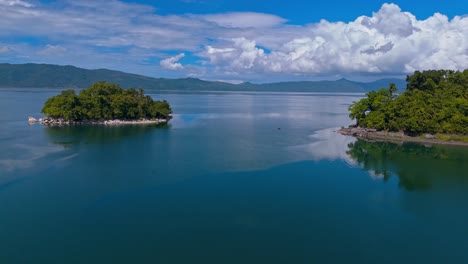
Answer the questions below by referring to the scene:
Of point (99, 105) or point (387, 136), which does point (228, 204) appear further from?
point (99, 105)

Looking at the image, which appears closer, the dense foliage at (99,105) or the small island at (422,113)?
the small island at (422,113)

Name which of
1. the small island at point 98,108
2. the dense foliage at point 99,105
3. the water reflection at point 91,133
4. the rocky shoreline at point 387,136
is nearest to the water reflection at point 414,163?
the rocky shoreline at point 387,136

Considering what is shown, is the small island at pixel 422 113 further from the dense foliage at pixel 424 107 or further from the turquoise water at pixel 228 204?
the turquoise water at pixel 228 204

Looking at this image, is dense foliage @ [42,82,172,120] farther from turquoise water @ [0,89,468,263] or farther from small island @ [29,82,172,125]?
turquoise water @ [0,89,468,263]

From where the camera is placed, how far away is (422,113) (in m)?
41.8

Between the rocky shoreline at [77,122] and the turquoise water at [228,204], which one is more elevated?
the rocky shoreline at [77,122]

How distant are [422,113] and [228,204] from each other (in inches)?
1212

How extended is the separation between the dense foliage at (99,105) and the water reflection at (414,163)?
3120 centimetres

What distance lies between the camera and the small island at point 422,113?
4081 centimetres

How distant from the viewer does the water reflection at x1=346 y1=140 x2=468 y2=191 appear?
2555 centimetres

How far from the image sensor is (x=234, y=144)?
37.5m

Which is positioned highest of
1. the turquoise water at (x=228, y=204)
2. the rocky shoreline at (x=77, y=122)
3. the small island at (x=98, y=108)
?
the small island at (x=98, y=108)

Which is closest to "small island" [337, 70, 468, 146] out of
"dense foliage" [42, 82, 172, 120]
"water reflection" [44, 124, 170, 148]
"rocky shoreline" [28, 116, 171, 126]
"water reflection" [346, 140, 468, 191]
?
"water reflection" [346, 140, 468, 191]

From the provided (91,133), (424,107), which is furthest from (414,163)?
(91,133)
